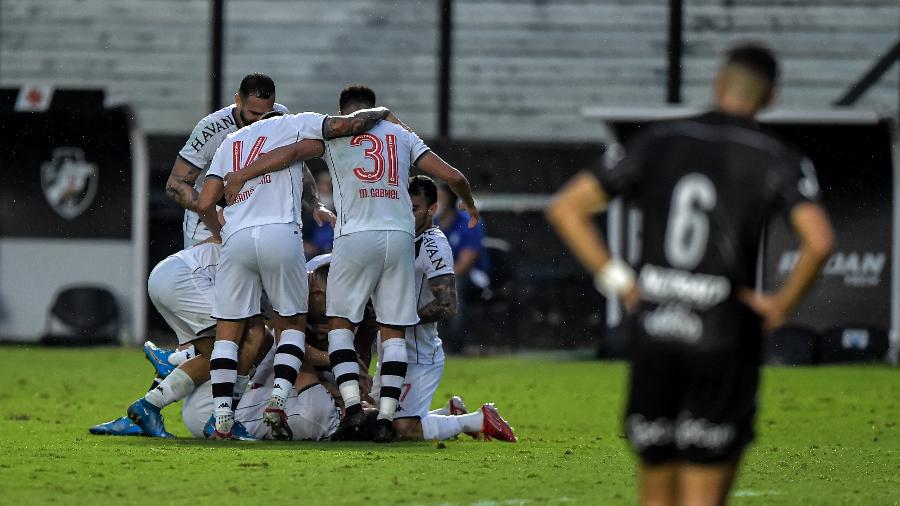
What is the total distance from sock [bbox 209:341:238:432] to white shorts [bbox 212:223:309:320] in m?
0.24

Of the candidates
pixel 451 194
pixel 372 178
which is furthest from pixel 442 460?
pixel 451 194

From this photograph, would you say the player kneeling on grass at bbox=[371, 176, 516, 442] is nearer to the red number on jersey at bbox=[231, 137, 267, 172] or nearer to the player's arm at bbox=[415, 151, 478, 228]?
the player's arm at bbox=[415, 151, 478, 228]

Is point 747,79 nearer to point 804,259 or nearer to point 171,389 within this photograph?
point 804,259

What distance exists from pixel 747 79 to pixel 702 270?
0.59 meters

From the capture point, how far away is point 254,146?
9406 mm

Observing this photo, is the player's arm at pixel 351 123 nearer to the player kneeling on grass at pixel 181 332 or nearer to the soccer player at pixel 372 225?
the soccer player at pixel 372 225

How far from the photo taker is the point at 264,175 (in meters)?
9.36

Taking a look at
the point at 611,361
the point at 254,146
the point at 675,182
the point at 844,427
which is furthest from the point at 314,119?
the point at 611,361

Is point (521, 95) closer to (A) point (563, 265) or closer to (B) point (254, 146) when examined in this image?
(A) point (563, 265)

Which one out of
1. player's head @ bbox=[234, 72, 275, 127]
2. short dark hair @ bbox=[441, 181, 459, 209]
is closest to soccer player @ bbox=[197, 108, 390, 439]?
player's head @ bbox=[234, 72, 275, 127]

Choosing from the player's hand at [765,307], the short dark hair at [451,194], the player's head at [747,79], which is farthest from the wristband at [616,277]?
the short dark hair at [451,194]

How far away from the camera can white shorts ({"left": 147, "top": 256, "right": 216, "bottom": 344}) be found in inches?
384

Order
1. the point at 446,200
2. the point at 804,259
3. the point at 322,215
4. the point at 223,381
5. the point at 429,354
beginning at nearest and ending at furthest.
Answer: the point at 804,259
the point at 223,381
the point at 429,354
the point at 322,215
the point at 446,200

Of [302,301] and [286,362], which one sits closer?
[286,362]
